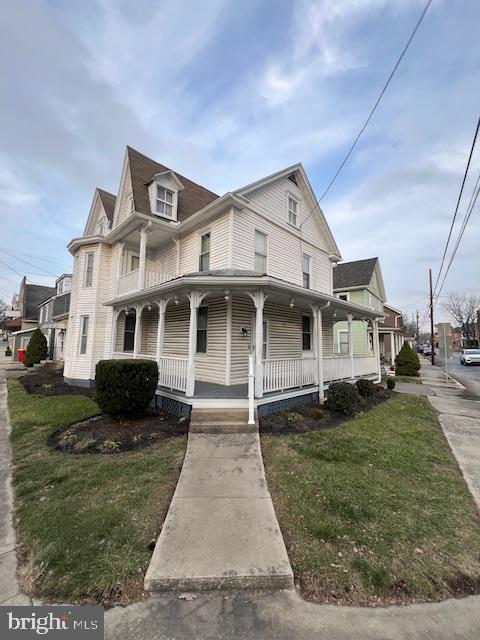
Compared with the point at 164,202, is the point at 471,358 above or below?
below

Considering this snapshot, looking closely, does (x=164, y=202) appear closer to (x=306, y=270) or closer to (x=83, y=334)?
(x=306, y=270)

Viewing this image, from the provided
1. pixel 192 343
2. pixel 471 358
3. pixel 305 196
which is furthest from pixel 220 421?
pixel 471 358

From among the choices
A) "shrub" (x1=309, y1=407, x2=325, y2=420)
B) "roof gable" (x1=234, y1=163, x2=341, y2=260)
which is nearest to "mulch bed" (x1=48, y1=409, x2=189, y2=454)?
"shrub" (x1=309, y1=407, x2=325, y2=420)

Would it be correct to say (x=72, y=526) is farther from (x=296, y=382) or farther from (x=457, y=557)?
(x=296, y=382)

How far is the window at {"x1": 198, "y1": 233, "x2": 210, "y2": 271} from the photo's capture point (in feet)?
33.4

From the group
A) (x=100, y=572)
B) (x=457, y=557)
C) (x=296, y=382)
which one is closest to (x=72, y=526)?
(x=100, y=572)

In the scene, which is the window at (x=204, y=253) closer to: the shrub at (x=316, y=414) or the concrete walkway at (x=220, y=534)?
the shrub at (x=316, y=414)

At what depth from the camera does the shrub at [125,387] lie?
260 inches

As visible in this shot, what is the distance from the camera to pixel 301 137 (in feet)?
31.0

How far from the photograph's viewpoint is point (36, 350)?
67.9 feet

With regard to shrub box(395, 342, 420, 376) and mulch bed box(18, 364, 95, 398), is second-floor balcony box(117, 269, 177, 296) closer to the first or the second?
mulch bed box(18, 364, 95, 398)

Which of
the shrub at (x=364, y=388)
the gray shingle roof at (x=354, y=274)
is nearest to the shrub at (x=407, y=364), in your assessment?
the gray shingle roof at (x=354, y=274)

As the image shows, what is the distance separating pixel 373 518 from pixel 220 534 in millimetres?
1832

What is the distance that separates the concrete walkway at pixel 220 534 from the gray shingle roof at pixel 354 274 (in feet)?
67.4
